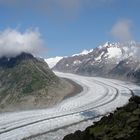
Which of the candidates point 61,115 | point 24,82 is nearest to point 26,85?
point 24,82

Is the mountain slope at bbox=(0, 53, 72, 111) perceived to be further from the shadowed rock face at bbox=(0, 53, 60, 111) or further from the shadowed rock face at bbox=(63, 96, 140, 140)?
the shadowed rock face at bbox=(63, 96, 140, 140)

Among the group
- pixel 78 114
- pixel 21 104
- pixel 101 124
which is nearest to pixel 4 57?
pixel 21 104

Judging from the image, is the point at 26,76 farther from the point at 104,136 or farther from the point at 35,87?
the point at 104,136

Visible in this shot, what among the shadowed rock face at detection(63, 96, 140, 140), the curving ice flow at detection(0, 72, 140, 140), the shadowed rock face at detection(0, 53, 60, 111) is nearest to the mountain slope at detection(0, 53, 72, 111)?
the shadowed rock face at detection(0, 53, 60, 111)

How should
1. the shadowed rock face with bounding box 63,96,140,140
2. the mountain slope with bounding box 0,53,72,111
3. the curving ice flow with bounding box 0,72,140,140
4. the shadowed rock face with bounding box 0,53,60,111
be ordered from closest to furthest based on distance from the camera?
1. the shadowed rock face with bounding box 63,96,140,140
2. the curving ice flow with bounding box 0,72,140,140
3. the mountain slope with bounding box 0,53,72,111
4. the shadowed rock face with bounding box 0,53,60,111

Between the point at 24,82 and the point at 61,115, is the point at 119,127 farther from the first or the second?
the point at 24,82

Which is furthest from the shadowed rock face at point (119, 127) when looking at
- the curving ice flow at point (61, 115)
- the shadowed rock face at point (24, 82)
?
the shadowed rock face at point (24, 82)

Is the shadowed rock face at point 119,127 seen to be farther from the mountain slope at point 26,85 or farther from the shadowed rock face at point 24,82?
the shadowed rock face at point 24,82
